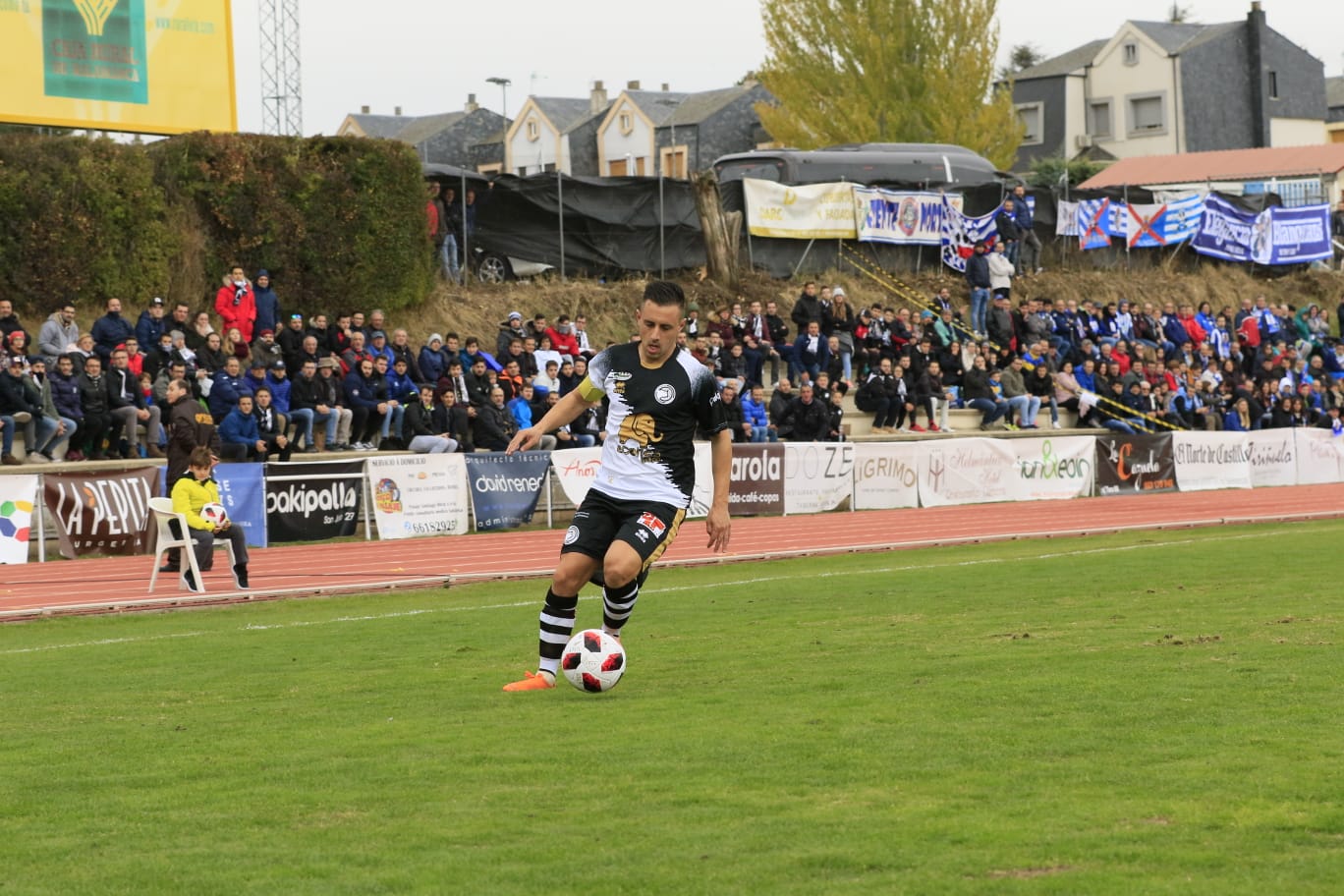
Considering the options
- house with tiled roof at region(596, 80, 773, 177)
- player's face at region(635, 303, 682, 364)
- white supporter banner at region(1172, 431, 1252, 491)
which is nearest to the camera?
player's face at region(635, 303, 682, 364)

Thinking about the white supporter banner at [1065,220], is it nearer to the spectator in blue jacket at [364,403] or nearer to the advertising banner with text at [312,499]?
the spectator in blue jacket at [364,403]

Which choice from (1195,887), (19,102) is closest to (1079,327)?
(19,102)

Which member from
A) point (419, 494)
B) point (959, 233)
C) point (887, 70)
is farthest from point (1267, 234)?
point (419, 494)

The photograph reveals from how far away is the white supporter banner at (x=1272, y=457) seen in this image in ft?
121

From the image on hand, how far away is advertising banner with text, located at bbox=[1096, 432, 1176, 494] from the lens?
34.0 m

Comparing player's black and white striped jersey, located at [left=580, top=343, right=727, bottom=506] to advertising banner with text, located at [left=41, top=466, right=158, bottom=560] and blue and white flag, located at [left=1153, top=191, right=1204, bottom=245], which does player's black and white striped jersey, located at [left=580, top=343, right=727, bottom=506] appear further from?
blue and white flag, located at [left=1153, top=191, right=1204, bottom=245]

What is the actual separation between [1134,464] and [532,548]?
1593 centimetres

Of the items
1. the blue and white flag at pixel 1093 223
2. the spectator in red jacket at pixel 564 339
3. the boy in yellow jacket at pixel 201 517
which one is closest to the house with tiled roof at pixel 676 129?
the blue and white flag at pixel 1093 223

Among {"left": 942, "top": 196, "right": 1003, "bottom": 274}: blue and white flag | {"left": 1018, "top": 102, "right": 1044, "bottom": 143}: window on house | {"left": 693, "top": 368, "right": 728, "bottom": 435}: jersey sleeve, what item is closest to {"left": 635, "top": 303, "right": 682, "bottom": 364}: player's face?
{"left": 693, "top": 368, "right": 728, "bottom": 435}: jersey sleeve

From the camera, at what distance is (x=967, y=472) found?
3128 cm

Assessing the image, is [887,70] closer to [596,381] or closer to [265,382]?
[265,382]

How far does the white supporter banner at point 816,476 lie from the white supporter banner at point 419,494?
5.88 metres

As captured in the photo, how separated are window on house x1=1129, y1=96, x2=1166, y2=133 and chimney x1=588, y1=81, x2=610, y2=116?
118 ft

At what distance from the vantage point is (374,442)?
26.5m
